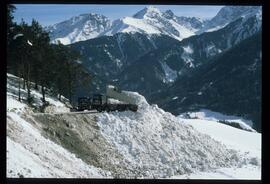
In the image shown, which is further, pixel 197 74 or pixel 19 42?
pixel 197 74

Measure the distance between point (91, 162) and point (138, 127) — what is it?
3457mm

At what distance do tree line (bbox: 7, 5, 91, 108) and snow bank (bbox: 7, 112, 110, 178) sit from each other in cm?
515

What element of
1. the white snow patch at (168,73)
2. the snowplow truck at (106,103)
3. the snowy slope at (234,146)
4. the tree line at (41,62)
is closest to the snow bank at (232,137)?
the snowy slope at (234,146)

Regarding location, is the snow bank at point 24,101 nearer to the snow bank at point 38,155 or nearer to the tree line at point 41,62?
the tree line at point 41,62

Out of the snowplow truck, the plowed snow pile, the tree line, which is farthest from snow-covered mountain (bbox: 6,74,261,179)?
the tree line

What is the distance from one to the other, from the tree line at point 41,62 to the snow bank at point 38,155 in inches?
203

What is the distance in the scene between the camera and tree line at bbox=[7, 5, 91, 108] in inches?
917

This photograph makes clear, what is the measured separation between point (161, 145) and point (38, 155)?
554cm

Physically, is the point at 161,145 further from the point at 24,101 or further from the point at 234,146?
the point at 24,101

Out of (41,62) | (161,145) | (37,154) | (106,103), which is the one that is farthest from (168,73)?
(37,154)

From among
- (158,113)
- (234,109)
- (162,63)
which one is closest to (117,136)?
(158,113)

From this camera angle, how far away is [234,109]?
4464 inches

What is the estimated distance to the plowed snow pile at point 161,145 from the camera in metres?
18.1
